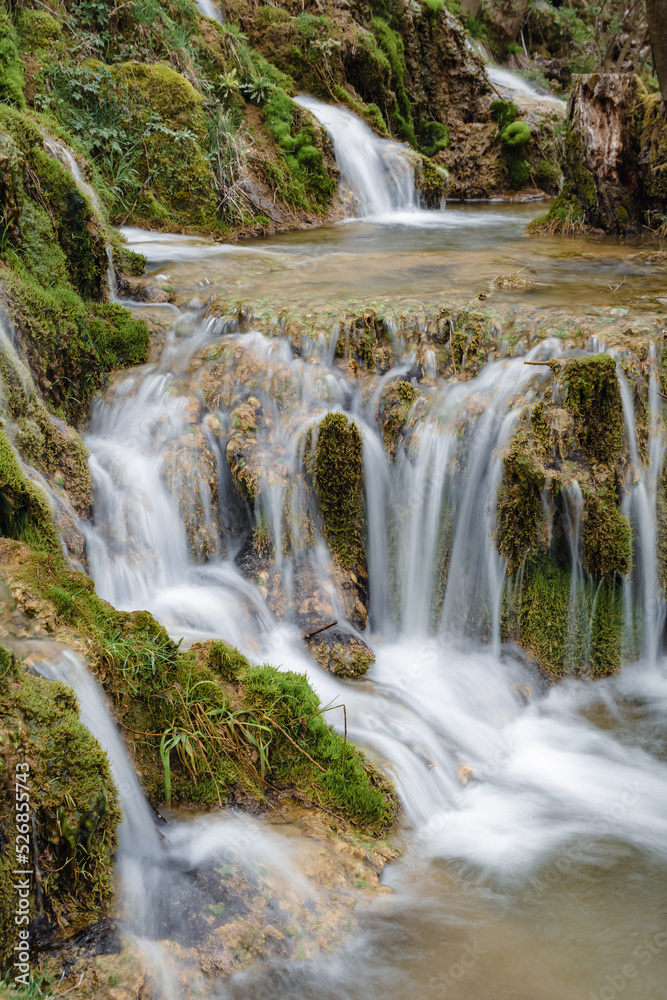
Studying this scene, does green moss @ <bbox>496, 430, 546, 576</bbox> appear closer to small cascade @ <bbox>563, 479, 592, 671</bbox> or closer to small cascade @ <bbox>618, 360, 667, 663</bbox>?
small cascade @ <bbox>563, 479, 592, 671</bbox>

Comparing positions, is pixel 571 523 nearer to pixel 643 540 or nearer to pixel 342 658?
pixel 643 540

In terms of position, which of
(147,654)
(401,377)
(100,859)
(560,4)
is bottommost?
(100,859)

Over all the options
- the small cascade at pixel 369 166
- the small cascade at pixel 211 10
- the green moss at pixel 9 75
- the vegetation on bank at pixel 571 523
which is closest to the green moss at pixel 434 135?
the small cascade at pixel 369 166

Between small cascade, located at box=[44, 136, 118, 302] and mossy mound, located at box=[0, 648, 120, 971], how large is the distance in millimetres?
4793

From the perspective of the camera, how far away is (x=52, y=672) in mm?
2783

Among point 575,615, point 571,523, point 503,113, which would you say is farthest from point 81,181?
point 503,113

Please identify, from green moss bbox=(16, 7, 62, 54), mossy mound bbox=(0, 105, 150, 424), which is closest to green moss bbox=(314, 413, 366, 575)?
mossy mound bbox=(0, 105, 150, 424)

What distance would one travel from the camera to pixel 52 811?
246 cm

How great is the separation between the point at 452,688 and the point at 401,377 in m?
2.46

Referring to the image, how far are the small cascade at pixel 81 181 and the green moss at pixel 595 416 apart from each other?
13.9ft

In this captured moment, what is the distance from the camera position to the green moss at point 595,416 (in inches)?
193

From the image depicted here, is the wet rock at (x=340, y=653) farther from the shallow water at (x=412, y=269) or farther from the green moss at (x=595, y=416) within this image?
the shallow water at (x=412, y=269)

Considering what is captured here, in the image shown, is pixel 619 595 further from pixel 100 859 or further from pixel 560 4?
pixel 560 4

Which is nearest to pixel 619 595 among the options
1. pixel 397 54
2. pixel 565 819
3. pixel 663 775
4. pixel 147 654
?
pixel 663 775
